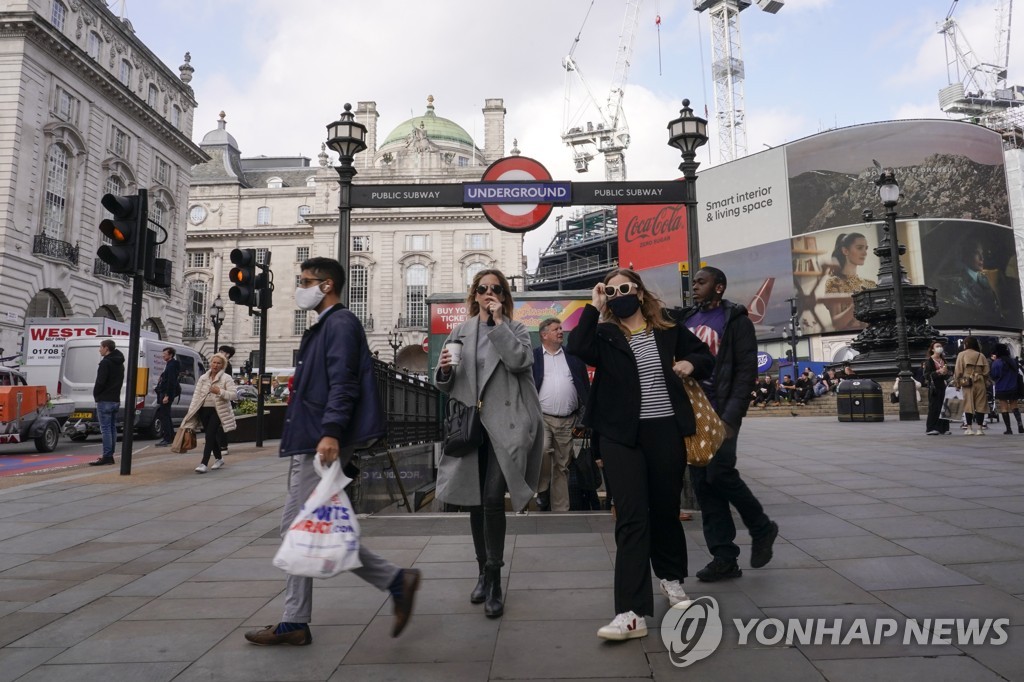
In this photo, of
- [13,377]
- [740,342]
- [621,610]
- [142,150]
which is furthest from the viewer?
[142,150]

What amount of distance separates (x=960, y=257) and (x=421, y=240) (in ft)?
144

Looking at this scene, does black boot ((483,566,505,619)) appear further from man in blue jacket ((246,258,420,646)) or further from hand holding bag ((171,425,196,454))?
hand holding bag ((171,425,196,454))

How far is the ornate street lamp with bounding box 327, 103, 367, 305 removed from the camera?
7.09 metres

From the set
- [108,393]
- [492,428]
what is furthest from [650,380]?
[108,393]

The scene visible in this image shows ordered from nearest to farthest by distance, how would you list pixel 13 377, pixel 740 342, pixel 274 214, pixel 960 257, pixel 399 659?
1. pixel 399 659
2. pixel 740 342
3. pixel 13 377
4. pixel 960 257
5. pixel 274 214

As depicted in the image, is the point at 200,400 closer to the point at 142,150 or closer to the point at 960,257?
the point at 142,150

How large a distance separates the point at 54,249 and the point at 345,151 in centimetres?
2822

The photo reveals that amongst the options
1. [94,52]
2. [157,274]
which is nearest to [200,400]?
[157,274]

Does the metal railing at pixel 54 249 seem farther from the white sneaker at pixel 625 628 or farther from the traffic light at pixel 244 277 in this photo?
the white sneaker at pixel 625 628

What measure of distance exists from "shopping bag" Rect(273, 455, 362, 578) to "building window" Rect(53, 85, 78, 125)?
34.1 m

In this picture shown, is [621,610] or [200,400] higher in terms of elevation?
[200,400]

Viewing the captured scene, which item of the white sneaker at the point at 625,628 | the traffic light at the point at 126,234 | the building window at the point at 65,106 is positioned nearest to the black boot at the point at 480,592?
the white sneaker at the point at 625,628

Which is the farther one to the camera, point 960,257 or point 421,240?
point 421,240

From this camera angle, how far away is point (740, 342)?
398 cm
